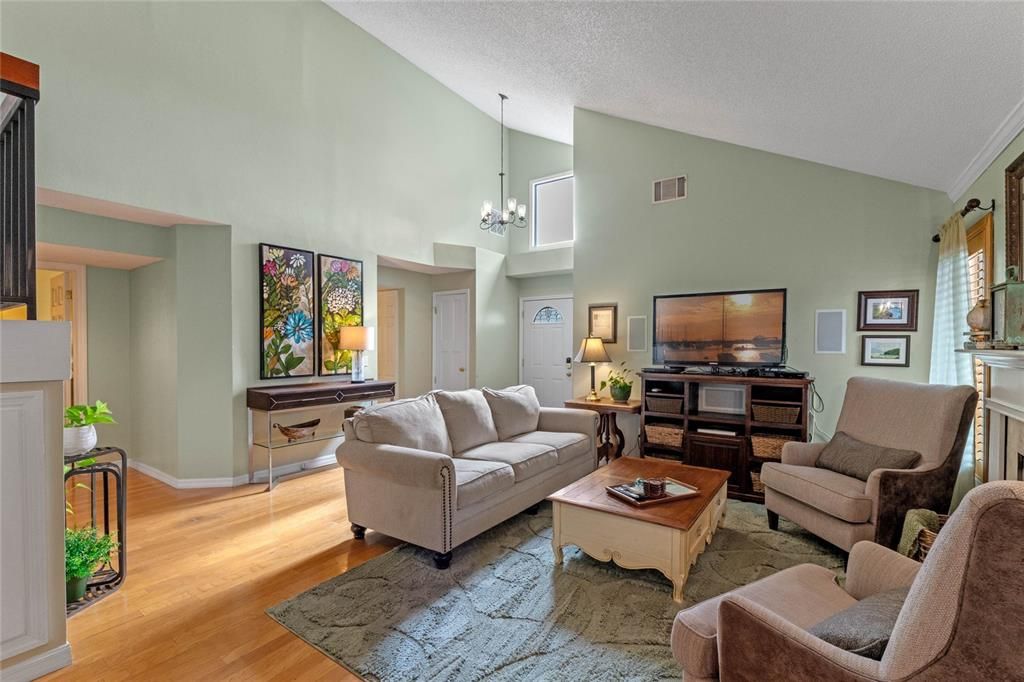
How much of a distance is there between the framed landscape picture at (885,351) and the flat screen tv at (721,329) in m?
Result: 0.62

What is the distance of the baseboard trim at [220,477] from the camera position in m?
4.20

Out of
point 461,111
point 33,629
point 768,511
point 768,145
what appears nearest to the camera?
point 33,629

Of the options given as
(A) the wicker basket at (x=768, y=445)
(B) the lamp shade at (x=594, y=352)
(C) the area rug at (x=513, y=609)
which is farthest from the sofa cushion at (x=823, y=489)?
(B) the lamp shade at (x=594, y=352)

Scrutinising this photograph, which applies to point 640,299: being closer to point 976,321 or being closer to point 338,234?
point 976,321

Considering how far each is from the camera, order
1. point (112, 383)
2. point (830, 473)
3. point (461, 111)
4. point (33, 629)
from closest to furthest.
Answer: point (33, 629), point (830, 473), point (112, 383), point (461, 111)

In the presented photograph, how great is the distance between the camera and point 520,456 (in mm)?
3350

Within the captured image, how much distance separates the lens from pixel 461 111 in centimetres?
657

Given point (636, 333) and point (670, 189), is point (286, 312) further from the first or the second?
point (670, 189)

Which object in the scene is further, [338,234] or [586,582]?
[338,234]

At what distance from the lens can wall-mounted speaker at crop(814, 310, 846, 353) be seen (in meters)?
4.14

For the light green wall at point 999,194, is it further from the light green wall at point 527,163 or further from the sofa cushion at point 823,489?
the light green wall at point 527,163

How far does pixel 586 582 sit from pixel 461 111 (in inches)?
241

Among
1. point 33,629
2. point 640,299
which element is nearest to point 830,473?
point 640,299

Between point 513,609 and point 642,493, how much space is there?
0.91 meters
